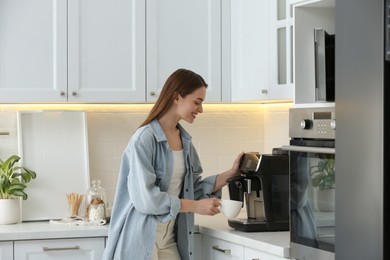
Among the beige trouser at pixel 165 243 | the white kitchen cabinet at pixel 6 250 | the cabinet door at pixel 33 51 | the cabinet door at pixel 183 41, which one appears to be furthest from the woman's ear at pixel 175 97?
the white kitchen cabinet at pixel 6 250

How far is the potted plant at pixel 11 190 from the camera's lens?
422cm

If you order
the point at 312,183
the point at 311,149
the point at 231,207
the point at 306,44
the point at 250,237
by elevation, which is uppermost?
the point at 306,44

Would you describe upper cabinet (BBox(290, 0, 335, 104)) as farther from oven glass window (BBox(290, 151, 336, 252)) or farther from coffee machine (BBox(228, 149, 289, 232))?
coffee machine (BBox(228, 149, 289, 232))

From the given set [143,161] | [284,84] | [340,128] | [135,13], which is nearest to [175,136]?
[143,161]

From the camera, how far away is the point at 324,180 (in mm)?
3016

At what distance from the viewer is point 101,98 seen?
434 centimetres

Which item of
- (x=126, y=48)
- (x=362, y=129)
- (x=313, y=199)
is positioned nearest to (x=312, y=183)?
(x=313, y=199)

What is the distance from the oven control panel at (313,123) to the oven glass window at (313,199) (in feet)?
0.24

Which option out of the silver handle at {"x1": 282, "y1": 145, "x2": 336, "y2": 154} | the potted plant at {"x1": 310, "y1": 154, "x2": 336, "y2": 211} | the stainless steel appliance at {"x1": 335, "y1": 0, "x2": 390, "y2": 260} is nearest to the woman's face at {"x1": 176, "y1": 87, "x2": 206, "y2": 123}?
the silver handle at {"x1": 282, "y1": 145, "x2": 336, "y2": 154}

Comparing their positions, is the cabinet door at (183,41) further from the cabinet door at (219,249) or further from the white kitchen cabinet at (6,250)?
the white kitchen cabinet at (6,250)

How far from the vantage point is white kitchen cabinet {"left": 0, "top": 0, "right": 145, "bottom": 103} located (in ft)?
14.0

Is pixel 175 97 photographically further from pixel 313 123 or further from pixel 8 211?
pixel 8 211

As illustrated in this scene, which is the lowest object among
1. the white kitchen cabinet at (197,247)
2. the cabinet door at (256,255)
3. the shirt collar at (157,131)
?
the white kitchen cabinet at (197,247)

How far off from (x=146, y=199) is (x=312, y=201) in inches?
28.3
